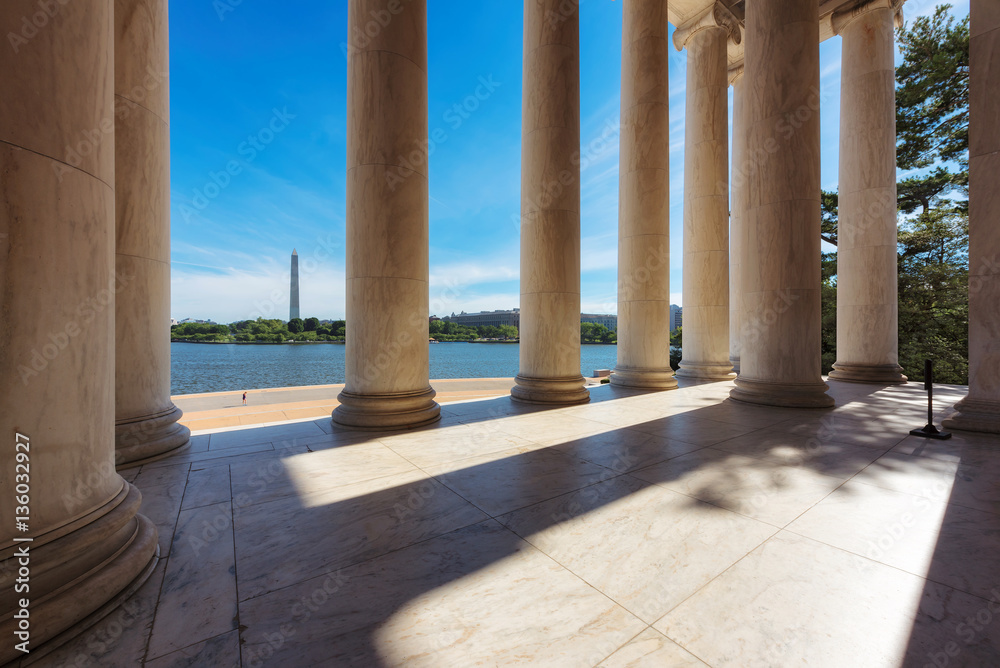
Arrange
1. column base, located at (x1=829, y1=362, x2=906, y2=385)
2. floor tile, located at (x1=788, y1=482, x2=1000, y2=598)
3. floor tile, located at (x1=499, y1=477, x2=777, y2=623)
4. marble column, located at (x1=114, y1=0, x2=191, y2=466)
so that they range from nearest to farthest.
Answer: floor tile, located at (x1=499, y1=477, x2=777, y2=623)
floor tile, located at (x1=788, y1=482, x2=1000, y2=598)
marble column, located at (x1=114, y1=0, x2=191, y2=466)
column base, located at (x1=829, y1=362, x2=906, y2=385)

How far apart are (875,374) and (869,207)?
105 feet

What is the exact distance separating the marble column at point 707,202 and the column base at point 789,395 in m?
30.3

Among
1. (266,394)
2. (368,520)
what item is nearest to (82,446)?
(368,520)

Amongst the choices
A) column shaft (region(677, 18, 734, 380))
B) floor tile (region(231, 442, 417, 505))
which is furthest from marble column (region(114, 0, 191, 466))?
column shaft (region(677, 18, 734, 380))

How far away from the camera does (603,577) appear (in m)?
18.3

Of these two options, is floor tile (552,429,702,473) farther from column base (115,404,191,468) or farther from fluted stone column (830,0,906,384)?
fluted stone column (830,0,906,384)

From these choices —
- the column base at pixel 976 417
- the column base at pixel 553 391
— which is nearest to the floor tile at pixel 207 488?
the column base at pixel 553 391

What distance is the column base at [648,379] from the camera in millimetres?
76688

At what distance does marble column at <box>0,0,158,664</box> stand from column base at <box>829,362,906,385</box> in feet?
347

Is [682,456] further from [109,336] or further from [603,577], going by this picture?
[109,336]

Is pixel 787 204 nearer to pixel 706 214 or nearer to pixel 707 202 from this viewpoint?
pixel 706 214

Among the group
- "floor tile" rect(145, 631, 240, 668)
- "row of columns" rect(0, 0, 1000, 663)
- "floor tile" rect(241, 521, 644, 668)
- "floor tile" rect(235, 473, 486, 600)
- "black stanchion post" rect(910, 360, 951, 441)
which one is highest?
"row of columns" rect(0, 0, 1000, 663)

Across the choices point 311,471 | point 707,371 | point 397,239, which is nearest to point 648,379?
point 707,371

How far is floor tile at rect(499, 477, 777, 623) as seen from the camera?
1767 centimetres
